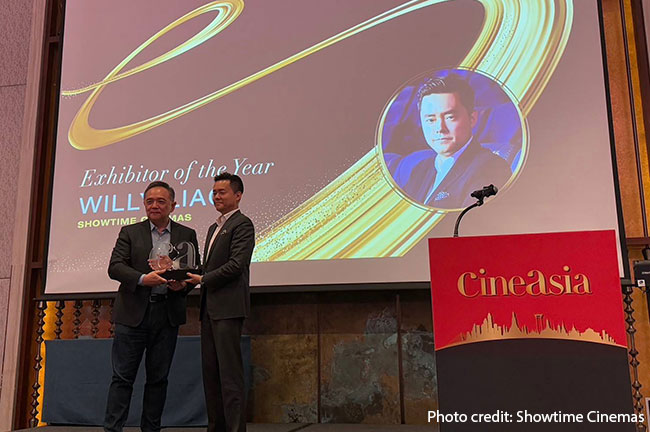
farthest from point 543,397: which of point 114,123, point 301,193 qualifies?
point 114,123

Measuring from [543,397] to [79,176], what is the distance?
3.65 metres

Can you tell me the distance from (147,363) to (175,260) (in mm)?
538

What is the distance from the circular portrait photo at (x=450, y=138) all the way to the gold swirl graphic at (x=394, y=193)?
3.2 inches

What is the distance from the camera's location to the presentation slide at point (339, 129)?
359cm

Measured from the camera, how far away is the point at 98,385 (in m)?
3.74

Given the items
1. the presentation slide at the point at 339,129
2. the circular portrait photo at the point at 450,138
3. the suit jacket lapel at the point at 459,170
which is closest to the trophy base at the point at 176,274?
the presentation slide at the point at 339,129

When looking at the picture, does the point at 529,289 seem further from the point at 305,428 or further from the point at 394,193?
the point at 305,428

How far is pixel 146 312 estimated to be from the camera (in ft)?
9.19

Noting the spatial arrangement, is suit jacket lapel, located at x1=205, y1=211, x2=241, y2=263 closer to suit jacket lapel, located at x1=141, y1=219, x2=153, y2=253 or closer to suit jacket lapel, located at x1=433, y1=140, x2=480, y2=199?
suit jacket lapel, located at x1=141, y1=219, x2=153, y2=253

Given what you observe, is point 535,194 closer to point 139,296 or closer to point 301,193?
point 301,193

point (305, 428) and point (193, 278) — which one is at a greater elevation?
point (193, 278)

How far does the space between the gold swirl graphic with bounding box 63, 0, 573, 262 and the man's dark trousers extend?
102 centimetres

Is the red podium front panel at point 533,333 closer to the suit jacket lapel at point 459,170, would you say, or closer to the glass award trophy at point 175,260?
the glass award trophy at point 175,260

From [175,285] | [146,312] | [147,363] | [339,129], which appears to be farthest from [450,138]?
[147,363]
